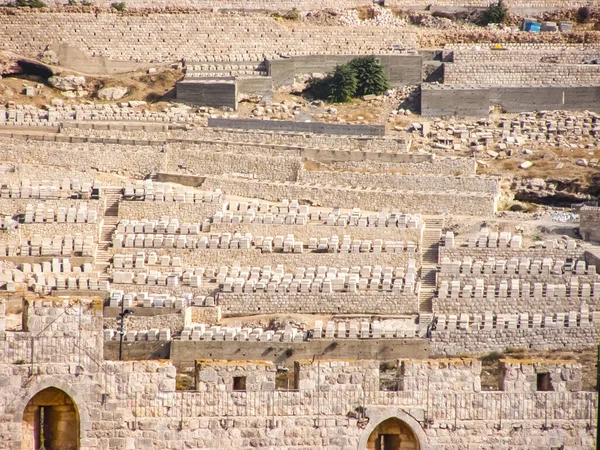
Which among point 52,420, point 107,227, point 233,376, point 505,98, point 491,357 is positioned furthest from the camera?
point 505,98

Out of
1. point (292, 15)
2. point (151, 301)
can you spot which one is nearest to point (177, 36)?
point (292, 15)

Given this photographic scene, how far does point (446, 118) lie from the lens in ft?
192

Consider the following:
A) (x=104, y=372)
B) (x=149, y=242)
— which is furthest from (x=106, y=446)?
(x=149, y=242)

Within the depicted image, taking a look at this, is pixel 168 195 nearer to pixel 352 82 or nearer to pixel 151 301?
pixel 151 301

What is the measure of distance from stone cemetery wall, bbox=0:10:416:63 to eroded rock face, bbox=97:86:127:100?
256cm

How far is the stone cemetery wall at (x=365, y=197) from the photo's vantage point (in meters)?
51.5

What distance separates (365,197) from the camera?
52.0 meters

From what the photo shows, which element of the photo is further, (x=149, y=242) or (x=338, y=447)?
(x=149, y=242)

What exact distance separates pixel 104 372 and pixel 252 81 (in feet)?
110

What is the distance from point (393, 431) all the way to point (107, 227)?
2378 centimetres

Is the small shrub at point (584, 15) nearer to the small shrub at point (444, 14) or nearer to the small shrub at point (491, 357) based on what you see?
the small shrub at point (444, 14)

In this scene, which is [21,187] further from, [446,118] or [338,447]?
[338,447]

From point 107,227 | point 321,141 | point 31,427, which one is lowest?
point 31,427

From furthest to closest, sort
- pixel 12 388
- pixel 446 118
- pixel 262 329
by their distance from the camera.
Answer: pixel 446 118 → pixel 262 329 → pixel 12 388
